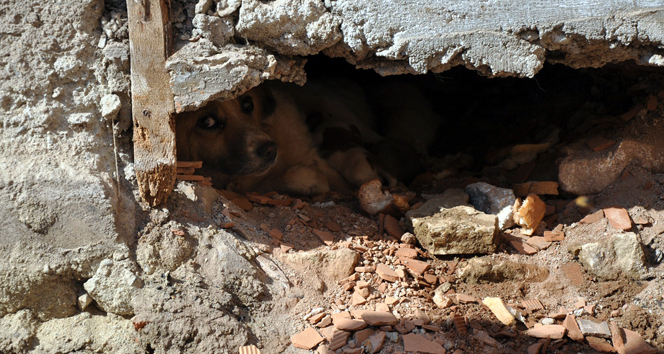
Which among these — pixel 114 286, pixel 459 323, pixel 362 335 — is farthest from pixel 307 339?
pixel 114 286

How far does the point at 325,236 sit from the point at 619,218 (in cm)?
158

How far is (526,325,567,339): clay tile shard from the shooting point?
2.38 meters

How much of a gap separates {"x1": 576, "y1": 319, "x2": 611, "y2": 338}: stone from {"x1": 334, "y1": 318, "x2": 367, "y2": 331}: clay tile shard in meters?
0.99

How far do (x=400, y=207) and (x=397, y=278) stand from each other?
69 cm

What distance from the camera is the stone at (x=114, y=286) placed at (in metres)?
2.42

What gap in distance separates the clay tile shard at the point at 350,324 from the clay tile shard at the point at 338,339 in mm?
20

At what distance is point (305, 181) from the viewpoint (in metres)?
3.88

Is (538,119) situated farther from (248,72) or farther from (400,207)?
(248,72)

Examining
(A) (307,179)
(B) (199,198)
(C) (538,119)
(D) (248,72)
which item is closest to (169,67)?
(D) (248,72)

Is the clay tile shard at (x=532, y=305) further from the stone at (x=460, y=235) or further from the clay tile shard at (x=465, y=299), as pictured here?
the stone at (x=460, y=235)

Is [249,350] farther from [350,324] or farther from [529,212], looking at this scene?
[529,212]

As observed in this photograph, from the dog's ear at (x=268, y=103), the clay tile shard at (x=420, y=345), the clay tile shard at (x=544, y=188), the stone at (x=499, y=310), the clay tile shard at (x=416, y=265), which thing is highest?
the dog's ear at (x=268, y=103)

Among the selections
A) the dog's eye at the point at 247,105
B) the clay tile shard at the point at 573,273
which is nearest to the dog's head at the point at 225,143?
the dog's eye at the point at 247,105

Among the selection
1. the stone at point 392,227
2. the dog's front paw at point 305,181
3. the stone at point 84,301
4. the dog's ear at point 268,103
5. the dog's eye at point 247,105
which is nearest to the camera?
the stone at point 84,301
